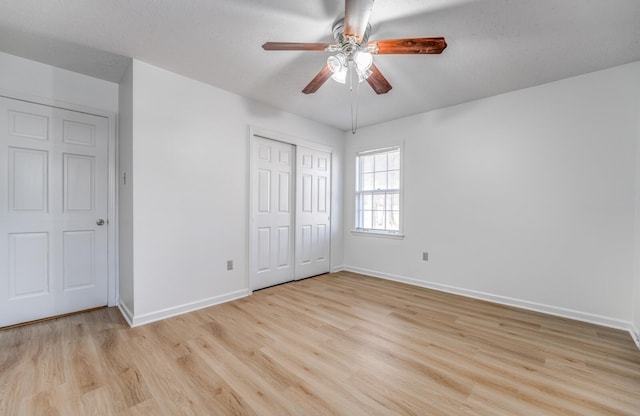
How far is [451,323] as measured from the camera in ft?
8.23

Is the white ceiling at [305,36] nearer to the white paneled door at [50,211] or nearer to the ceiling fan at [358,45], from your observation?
the ceiling fan at [358,45]

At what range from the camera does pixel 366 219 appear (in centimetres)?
439

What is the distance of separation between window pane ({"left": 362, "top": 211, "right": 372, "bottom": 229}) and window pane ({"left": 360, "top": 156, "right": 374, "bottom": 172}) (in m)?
0.71

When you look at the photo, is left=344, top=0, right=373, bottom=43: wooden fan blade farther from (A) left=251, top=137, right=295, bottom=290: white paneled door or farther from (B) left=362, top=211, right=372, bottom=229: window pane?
(B) left=362, top=211, right=372, bottom=229: window pane

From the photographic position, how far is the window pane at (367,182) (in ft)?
14.2

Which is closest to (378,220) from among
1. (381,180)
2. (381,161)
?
(381,180)

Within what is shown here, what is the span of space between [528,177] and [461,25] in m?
1.85

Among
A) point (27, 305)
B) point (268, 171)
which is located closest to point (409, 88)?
point (268, 171)

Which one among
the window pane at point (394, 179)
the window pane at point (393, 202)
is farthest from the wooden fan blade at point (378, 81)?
the window pane at point (393, 202)

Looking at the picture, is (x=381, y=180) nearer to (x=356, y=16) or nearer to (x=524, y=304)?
(x=524, y=304)

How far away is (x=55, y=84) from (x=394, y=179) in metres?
4.03

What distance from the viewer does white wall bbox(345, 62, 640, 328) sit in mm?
2441

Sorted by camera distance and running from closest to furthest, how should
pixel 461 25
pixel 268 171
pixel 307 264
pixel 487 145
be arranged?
pixel 461 25 < pixel 487 145 < pixel 268 171 < pixel 307 264

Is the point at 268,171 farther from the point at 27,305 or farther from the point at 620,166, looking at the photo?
the point at 620,166
